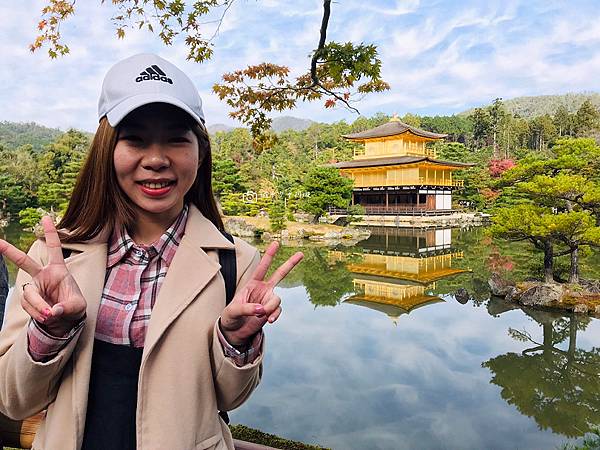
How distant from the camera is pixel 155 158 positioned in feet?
2.83

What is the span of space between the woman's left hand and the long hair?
0.30m

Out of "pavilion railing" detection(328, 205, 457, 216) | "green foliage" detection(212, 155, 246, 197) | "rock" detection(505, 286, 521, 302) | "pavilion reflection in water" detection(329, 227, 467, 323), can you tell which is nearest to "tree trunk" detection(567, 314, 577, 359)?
"rock" detection(505, 286, 521, 302)

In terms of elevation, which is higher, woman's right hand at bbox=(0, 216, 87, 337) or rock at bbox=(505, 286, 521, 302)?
woman's right hand at bbox=(0, 216, 87, 337)

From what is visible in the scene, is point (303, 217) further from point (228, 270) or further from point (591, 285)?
point (228, 270)

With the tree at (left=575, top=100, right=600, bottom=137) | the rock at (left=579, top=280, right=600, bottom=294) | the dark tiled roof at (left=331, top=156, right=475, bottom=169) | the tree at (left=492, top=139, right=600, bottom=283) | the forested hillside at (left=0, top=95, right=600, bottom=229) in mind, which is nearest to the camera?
the tree at (left=492, top=139, right=600, bottom=283)

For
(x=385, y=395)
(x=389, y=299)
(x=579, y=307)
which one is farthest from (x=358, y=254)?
(x=385, y=395)

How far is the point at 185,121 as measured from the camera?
0.88 meters

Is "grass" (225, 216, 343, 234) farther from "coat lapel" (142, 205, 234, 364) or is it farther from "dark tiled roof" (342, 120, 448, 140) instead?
"coat lapel" (142, 205, 234, 364)

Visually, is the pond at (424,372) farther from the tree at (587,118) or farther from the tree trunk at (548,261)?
the tree at (587,118)

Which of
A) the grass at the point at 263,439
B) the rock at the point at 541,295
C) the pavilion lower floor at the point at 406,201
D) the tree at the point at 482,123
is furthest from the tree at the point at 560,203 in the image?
the tree at the point at 482,123

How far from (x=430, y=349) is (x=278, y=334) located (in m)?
2.10

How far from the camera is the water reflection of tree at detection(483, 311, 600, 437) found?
4625 mm

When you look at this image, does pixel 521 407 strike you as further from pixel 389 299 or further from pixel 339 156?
pixel 339 156

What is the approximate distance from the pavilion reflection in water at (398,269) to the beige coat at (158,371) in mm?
7246
